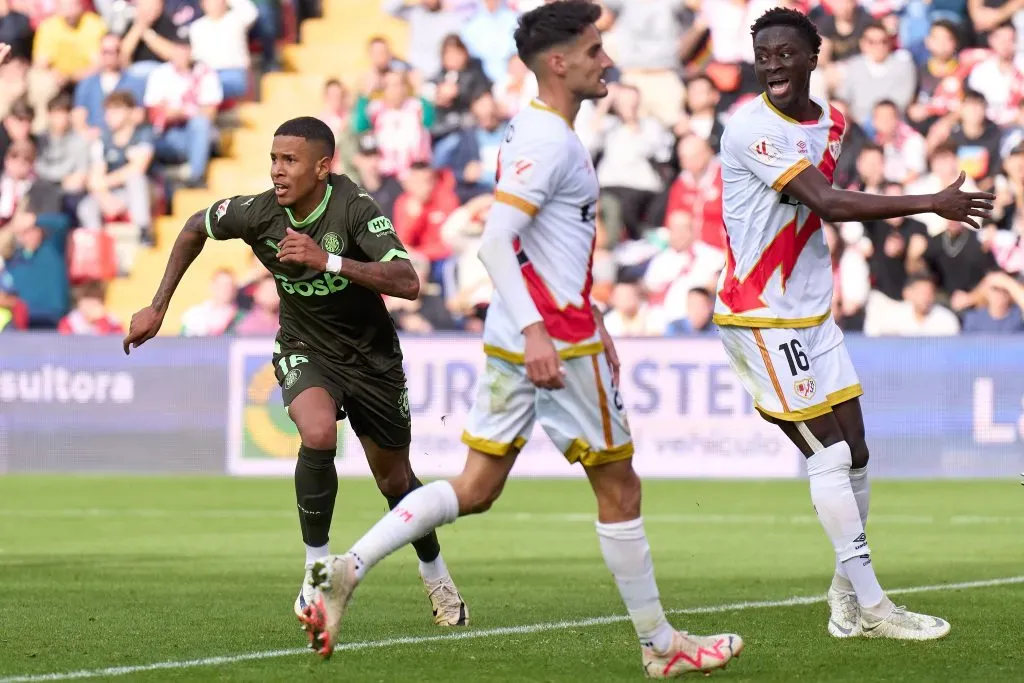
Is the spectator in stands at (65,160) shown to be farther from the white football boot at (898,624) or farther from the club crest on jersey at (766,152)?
the white football boot at (898,624)

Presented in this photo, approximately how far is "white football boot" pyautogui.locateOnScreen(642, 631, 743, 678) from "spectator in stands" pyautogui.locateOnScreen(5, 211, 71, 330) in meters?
16.3

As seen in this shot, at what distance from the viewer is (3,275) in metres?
21.9

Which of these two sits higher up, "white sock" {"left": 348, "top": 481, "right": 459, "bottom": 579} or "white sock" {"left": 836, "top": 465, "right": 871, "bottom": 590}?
"white sock" {"left": 348, "top": 481, "right": 459, "bottom": 579}

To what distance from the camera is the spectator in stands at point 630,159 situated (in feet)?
68.0

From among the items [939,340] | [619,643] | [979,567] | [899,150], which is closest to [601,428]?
[619,643]

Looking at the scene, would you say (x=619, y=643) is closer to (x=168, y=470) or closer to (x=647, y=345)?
(x=647, y=345)

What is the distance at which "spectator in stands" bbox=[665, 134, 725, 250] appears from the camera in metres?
20.2

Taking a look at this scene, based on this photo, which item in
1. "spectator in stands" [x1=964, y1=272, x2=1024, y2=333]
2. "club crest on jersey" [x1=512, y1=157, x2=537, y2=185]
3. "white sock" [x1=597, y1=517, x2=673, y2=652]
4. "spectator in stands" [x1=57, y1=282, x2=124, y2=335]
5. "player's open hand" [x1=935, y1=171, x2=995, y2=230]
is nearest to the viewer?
"club crest on jersey" [x1=512, y1=157, x2=537, y2=185]

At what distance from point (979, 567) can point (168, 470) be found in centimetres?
1014

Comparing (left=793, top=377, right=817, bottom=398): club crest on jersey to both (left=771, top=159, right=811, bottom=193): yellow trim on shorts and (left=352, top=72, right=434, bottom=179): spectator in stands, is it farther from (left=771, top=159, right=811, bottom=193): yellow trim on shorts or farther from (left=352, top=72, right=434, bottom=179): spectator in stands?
(left=352, top=72, right=434, bottom=179): spectator in stands

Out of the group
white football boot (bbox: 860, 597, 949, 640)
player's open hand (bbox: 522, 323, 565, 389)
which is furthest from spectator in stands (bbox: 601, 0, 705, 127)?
player's open hand (bbox: 522, 323, 565, 389)

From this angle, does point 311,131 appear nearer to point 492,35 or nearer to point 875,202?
point 875,202

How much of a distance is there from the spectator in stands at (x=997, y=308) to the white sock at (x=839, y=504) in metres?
11.5

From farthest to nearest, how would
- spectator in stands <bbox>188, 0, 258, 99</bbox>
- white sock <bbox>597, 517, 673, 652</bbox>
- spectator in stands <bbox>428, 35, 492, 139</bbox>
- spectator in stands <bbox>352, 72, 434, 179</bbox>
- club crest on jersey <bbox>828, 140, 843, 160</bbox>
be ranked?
spectator in stands <bbox>188, 0, 258, 99</bbox>
spectator in stands <bbox>428, 35, 492, 139</bbox>
spectator in stands <bbox>352, 72, 434, 179</bbox>
club crest on jersey <bbox>828, 140, 843, 160</bbox>
white sock <bbox>597, 517, 673, 652</bbox>
